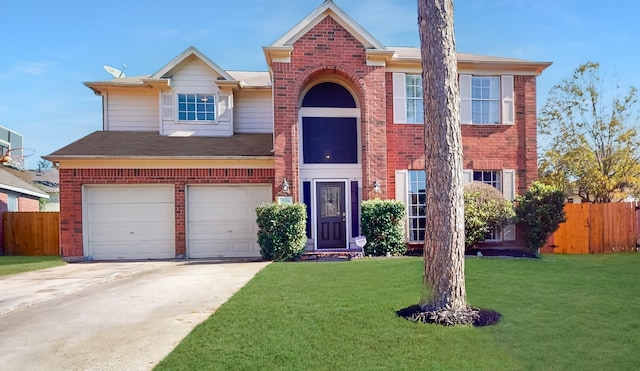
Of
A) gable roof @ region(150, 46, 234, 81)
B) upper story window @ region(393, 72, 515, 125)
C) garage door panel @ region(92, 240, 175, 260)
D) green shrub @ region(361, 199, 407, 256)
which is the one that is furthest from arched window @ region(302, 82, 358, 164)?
garage door panel @ region(92, 240, 175, 260)

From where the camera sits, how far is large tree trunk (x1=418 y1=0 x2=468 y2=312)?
4984 mm

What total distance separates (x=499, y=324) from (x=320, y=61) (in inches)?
370

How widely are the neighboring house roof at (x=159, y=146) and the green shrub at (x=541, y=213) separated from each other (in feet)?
25.3

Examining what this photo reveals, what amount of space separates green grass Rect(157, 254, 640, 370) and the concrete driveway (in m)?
0.48

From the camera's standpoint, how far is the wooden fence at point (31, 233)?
15000 mm

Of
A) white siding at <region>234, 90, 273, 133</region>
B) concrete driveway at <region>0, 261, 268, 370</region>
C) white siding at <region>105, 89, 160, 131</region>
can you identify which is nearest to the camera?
concrete driveway at <region>0, 261, 268, 370</region>

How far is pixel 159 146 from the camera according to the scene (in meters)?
13.1

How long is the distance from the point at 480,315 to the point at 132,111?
13.5 metres

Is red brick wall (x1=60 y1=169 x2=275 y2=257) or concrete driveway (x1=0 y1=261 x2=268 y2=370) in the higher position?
red brick wall (x1=60 y1=169 x2=275 y2=257)

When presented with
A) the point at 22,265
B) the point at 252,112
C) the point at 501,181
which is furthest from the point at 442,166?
the point at 22,265

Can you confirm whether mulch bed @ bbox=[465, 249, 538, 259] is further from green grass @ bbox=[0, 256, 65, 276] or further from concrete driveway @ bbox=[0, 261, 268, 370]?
green grass @ bbox=[0, 256, 65, 276]

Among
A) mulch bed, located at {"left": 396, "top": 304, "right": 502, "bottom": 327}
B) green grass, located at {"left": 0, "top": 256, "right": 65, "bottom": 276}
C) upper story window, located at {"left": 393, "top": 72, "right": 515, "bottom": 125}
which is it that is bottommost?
green grass, located at {"left": 0, "top": 256, "right": 65, "bottom": 276}

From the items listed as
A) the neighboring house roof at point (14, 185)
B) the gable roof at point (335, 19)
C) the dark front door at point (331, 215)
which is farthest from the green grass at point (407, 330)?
the neighboring house roof at point (14, 185)

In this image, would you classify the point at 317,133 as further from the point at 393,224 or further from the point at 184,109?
the point at 184,109
